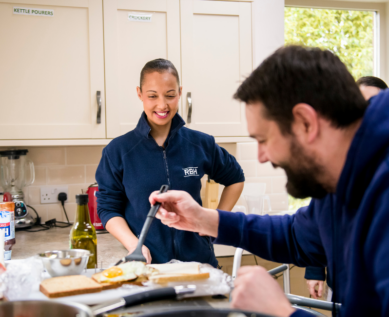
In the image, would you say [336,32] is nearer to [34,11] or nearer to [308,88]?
[34,11]

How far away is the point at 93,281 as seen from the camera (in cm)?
94

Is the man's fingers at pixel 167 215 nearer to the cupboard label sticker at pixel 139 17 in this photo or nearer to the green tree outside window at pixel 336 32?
the cupboard label sticker at pixel 139 17

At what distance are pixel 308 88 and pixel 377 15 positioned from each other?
295 cm

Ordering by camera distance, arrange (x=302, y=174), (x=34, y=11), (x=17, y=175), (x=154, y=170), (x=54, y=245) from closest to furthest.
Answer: (x=302, y=174)
(x=154, y=170)
(x=54, y=245)
(x=34, y=11)
(x=17, y=175)

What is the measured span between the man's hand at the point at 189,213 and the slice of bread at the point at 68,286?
1.18ft

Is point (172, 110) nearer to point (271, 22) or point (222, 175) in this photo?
point (222, 175)

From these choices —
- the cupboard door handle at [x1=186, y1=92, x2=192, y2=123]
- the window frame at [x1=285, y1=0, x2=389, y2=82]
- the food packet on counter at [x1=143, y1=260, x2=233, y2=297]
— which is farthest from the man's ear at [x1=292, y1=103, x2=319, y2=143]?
the window frame at [x1=285, y1=0, x2=389, y2=82]

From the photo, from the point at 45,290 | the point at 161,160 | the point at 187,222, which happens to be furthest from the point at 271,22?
the point at 45,290

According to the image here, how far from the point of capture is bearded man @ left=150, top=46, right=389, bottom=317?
69cm

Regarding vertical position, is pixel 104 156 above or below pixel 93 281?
above

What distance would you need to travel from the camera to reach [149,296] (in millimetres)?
814

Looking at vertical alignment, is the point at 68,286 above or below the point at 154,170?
below

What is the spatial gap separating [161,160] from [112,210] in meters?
0.31

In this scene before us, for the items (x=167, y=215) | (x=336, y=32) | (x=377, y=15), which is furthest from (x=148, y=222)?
(x=377, y=15)
